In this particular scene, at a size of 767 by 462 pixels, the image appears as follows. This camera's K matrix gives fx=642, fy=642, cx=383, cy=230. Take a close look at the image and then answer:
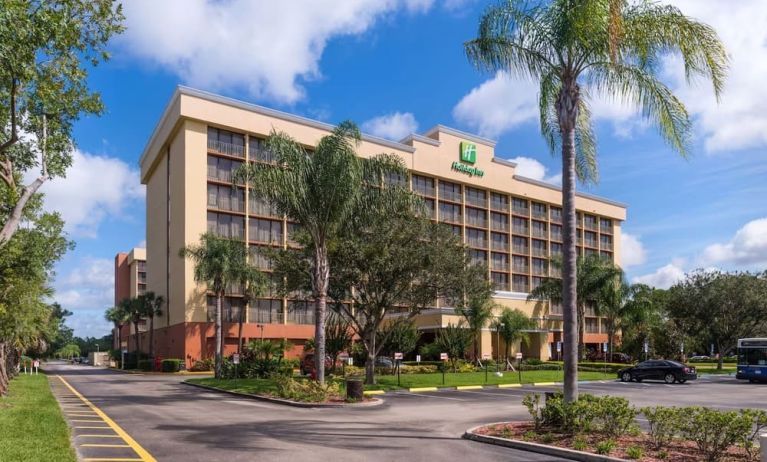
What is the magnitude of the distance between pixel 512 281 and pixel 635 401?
57.5 metres

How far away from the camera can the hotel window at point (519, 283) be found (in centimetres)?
8181

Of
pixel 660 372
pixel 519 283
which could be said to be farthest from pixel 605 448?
pixel 519 283

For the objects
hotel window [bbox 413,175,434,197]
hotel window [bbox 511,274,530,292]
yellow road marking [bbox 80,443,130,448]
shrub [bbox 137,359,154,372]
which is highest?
hotel window [bbox 413,175,434,197]

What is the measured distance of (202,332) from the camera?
5672 cm

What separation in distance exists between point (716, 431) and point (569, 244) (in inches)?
206

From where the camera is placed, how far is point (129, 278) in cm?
11081

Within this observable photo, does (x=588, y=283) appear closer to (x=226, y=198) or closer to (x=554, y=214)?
(x=226, y=198)

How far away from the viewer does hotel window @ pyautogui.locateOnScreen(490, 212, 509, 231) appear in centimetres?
8019

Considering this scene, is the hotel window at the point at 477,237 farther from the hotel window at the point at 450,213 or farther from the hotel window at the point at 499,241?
the hotel window at the point at 450,213

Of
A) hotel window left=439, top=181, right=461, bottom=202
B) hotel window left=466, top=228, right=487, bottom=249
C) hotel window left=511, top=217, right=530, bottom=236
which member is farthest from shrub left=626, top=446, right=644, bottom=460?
hotel window left=511, top=217, right=530, bottom=236

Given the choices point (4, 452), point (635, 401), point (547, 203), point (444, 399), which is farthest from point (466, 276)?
point (547, 203)

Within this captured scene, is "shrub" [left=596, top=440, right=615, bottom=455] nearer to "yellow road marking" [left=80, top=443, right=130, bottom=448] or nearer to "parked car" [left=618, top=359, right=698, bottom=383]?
"yellow road marking" [left=80, top=443, right=130, bottom=448]

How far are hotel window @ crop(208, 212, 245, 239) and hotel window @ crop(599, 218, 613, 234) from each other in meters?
56.6

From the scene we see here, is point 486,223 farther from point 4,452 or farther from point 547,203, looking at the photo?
point 4,452
